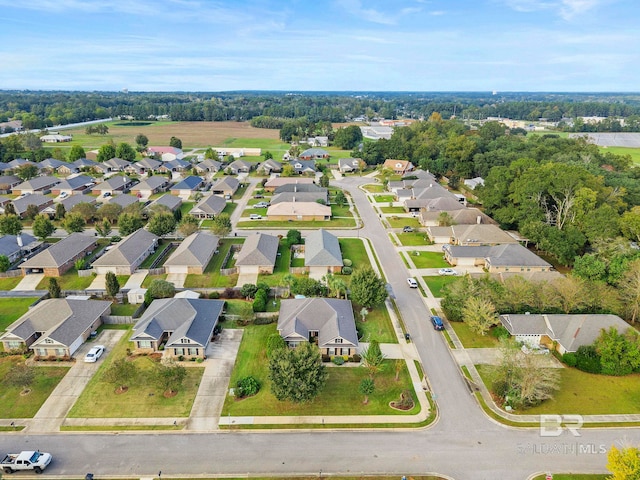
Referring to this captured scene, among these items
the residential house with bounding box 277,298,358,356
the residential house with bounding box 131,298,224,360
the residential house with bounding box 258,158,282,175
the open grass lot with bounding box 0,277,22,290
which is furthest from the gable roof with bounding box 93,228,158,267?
the residential house with bounding box 258,158,282,175

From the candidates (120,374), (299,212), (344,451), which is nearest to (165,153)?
(299,212)

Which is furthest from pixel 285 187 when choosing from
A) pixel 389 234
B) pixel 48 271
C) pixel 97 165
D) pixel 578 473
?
pixel 578 473

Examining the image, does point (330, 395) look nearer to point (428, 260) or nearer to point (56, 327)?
point (56, 327)

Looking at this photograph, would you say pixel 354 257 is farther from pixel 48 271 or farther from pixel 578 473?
pixel 48 271

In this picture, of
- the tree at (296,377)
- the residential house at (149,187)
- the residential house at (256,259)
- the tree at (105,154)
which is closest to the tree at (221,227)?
the residential house at (256,259)

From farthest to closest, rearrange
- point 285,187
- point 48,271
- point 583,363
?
point 285,187, point 48,271, point 583,363

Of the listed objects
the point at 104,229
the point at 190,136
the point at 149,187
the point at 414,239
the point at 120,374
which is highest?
the point at 190,136

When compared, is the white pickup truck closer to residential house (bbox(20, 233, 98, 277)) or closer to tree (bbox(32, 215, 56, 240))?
residential house (bbox(20, 233, 98, 277))
